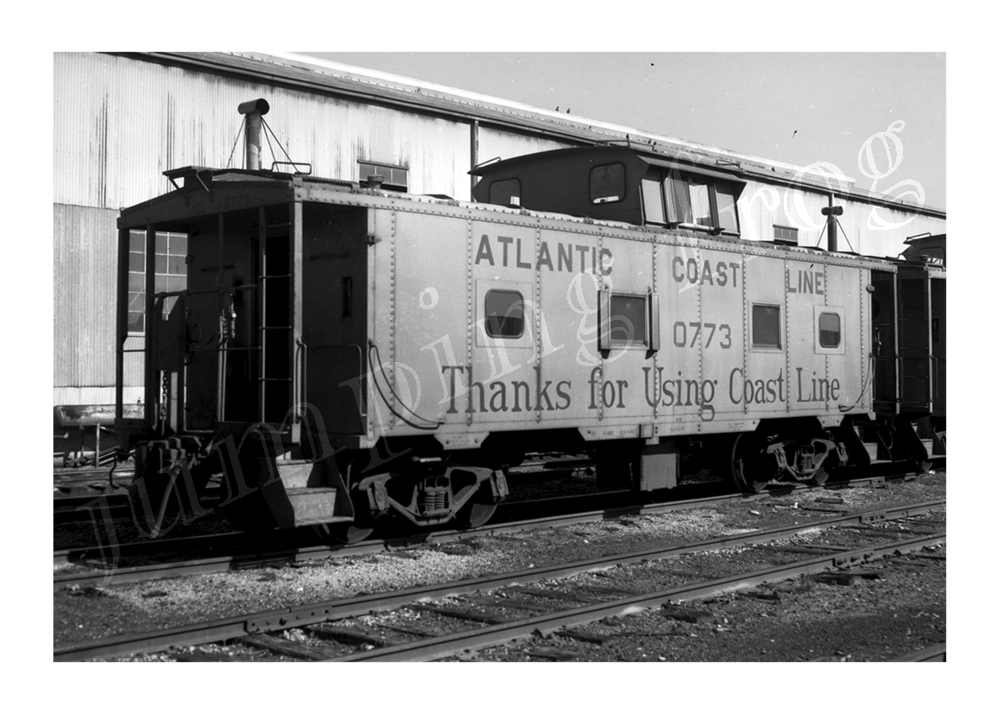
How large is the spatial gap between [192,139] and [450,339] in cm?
768

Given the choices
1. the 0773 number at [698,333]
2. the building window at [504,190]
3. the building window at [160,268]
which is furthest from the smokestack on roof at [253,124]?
the 0773 number at [698,333]

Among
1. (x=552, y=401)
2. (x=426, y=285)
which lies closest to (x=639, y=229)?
(x=552, y=401)

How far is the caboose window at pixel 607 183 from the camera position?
11.3 meters

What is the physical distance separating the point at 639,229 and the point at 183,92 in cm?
798

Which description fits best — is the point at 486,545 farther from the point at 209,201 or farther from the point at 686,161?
the point at 686,161

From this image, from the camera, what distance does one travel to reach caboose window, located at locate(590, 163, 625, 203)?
1126 cm

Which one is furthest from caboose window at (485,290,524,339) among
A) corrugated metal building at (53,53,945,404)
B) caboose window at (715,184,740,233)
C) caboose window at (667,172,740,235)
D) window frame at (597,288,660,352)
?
caboose window at (715,184,740,233)

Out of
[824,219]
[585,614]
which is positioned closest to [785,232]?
[824,219]

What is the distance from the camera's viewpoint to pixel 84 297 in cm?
1395

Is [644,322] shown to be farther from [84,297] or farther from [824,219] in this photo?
[824,219]

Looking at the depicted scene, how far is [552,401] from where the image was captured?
32.5ft

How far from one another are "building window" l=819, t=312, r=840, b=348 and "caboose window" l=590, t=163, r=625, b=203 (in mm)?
3878

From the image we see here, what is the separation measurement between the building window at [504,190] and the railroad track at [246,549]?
13.6ft

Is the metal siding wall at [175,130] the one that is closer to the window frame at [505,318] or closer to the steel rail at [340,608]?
the window frame at [505,318]
